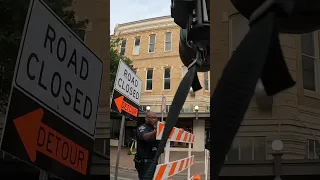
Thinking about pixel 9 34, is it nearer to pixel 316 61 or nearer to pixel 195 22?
pixel 195 22

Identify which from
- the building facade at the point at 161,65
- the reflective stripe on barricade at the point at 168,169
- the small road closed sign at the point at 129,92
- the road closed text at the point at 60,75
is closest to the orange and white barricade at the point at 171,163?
the reflective stripe on barricade at the point at 168,169

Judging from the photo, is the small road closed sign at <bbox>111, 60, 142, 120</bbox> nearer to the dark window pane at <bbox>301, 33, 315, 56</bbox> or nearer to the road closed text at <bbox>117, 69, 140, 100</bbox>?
the road closed text at <bbox>117, 69, 140, 100</bbox>

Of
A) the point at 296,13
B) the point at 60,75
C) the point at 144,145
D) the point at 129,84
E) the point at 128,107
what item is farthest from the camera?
the point at 128,107

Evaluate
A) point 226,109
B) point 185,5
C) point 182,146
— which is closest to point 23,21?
point 185,5

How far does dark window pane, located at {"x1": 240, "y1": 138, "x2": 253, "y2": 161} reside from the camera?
568mm

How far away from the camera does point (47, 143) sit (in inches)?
37.1

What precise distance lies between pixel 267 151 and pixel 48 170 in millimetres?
587

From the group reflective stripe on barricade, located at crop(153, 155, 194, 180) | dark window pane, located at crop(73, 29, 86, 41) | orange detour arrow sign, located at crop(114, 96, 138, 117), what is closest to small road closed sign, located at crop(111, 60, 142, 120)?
orange detour arrow sign, located at crop(114, 96, 138, 117)

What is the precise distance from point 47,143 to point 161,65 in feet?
10.8

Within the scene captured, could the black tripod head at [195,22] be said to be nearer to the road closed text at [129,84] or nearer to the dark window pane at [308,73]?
the dark window pane at [308,73]

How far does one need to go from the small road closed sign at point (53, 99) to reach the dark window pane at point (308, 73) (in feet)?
1.62

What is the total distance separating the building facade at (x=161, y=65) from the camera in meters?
1.23

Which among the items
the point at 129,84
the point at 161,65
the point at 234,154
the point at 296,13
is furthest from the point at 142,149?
the point at 296,13

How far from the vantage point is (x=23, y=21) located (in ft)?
2.83
